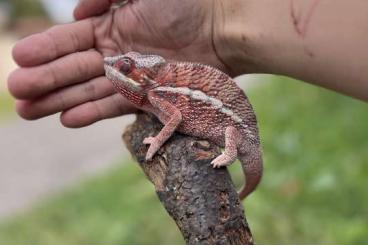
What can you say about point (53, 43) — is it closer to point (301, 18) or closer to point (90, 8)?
point (90, 8)

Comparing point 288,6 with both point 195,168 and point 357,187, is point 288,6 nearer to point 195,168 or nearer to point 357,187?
point 195,168

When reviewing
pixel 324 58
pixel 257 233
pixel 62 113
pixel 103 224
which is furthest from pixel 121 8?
pixel 103 224

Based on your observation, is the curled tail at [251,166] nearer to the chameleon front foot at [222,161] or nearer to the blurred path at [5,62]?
the chameleon front foot at [222,161]

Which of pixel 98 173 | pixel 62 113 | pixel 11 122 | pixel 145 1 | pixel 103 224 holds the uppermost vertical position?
pixel 145 1

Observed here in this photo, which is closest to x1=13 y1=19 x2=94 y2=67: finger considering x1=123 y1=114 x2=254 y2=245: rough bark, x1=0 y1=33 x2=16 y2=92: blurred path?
x1=123 y1=114 x2=254 y2=245: rough bark

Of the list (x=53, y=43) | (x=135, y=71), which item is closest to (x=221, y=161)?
(x=135, y=71)
